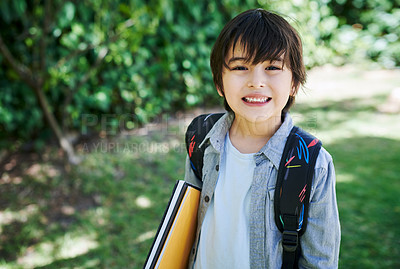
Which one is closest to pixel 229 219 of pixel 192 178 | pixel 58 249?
pixel 192 178

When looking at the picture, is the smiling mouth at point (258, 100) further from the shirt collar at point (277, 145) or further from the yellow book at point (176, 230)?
the yellow book at point (176, 230)

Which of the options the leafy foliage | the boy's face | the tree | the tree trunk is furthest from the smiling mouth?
the tree trunk

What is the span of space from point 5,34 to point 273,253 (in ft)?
12.1

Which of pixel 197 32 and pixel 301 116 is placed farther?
pixel 301 116

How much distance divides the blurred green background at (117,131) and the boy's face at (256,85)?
5.18 feet

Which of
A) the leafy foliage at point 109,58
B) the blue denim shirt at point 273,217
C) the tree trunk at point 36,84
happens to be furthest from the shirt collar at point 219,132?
the tree trunk at point 36,84

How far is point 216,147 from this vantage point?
126 centimetres

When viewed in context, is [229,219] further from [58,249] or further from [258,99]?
[58,249]

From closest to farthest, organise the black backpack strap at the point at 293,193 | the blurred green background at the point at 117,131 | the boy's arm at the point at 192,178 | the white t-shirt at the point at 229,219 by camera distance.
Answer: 1. the black backpack strap at the point at 293,193
2. the white t-shirt at the point at 229,219
3. the boy's arm at the point at 192,178
4. the blurred green background at the point at 117,131

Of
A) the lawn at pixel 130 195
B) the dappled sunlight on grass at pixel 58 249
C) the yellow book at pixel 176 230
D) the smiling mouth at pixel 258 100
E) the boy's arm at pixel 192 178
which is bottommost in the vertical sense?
the dappled sunlight on grass at pixel 58 249

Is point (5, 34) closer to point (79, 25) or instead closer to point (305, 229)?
point (79, 25)

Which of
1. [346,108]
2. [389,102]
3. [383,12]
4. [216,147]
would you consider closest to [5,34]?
[216,147]

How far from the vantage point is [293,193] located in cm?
105

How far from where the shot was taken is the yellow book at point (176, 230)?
1102 millimetres
